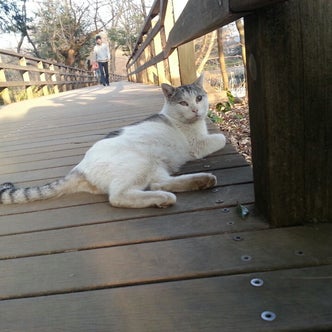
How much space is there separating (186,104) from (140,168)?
98 centimetres

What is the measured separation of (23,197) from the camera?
185cm

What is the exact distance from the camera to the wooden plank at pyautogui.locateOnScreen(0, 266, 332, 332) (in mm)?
841

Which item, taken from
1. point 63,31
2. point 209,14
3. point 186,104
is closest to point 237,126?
point 186,104

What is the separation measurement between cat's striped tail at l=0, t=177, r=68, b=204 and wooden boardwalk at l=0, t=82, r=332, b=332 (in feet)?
0.30

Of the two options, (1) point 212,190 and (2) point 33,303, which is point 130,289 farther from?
(1) point 212,190

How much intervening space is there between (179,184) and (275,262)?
2.41 feet

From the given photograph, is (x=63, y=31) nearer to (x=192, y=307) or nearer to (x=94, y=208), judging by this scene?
(x=94, y=208)

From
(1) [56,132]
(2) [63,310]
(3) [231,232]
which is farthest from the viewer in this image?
(1) [56,132]

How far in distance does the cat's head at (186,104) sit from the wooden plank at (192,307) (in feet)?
5.26

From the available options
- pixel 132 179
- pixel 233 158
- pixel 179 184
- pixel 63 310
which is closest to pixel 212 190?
pixel 179 184

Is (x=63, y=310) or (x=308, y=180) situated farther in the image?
(x=308, y=180)

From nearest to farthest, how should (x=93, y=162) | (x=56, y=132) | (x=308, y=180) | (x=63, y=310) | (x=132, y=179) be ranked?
(x=63, y=310) → (x=308, y=180) → (x=132, y=179) → (x=93, y=162) → (x=56, y=132)

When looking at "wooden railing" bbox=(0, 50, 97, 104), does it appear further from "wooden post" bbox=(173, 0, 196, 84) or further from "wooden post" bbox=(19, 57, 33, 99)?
"wooden post" bbox=(173, 0, 196, 84)

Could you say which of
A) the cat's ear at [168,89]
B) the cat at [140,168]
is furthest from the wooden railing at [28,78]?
the cat at [140,168]
